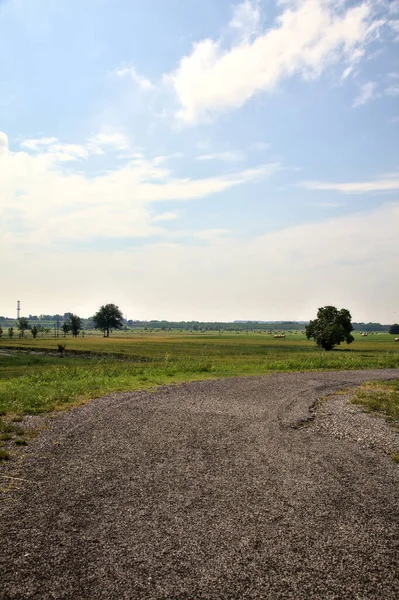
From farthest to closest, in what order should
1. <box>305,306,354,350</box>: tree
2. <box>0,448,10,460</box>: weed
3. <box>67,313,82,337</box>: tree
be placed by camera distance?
1. <box>67,313,82,337</box>: tree
2. <box>305,306,354,350</box>: tree
3. <box>0,448,10,460</box>: weed

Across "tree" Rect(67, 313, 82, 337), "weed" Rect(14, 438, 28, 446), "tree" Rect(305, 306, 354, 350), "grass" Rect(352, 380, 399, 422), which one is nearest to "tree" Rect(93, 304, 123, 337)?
"tree" Rect(67, 313, 82, 337)

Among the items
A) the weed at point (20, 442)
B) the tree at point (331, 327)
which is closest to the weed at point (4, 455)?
the weed at point (20, 442)

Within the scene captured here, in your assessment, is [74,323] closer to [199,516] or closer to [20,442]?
[20,442]

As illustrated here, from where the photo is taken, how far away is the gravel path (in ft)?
20.6

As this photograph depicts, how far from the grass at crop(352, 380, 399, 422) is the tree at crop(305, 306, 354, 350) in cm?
5838

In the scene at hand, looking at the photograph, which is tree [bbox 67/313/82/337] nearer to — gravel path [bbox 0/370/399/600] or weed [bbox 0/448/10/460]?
gravel path [bbox 0/370/399/600]

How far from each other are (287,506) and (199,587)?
3.20 meters

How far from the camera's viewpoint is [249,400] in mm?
21578

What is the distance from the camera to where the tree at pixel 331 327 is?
84.8 m

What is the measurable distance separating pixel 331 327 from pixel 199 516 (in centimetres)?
8070

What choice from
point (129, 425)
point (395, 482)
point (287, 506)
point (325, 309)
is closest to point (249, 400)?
point (129, 425)

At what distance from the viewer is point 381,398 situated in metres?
21.6

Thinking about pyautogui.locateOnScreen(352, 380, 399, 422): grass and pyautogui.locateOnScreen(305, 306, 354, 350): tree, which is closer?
pyautogui.locateOnScreen(352, 380, 399, 422): grass

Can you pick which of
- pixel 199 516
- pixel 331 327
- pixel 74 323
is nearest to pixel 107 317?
pixel 74 323
